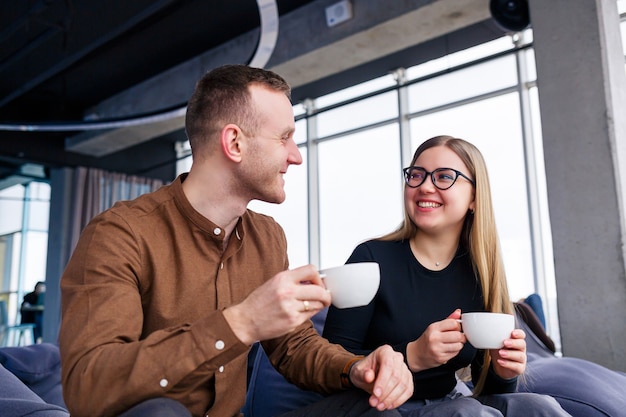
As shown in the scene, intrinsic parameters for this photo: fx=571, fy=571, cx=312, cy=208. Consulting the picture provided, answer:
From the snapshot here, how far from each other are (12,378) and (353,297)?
966 millimetres

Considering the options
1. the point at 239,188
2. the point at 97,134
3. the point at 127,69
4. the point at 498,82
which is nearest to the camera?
the point at 239,188

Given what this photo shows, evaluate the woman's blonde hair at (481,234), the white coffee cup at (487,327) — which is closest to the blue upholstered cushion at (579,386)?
the woman's blonde hair at (481,234)

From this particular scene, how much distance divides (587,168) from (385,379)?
234 centimetres

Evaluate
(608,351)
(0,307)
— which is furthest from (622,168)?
(0,307)

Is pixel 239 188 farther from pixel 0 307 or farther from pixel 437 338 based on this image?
pixel 0 307

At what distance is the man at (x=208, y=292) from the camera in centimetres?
100

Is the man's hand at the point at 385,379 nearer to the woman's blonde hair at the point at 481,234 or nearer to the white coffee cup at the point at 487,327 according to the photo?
the white coffee cup at the point at 487,327

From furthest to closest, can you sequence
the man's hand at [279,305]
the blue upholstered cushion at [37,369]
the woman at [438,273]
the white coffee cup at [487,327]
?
the blue upholstered cushion at [37,369], the woman at [438,273], the white coffee cup at [487,327], the man's hand at [279,305]

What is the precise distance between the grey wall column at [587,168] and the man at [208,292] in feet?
6.58

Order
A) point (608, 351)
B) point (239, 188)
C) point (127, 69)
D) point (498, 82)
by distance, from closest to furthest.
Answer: point (239, 188)
point (608, 351)
point (498, 82)
point (127, 69)

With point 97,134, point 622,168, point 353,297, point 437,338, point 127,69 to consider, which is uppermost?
point 127,69

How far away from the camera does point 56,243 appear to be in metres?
8.29

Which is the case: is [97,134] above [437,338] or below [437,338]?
above

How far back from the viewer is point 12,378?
146 cm
